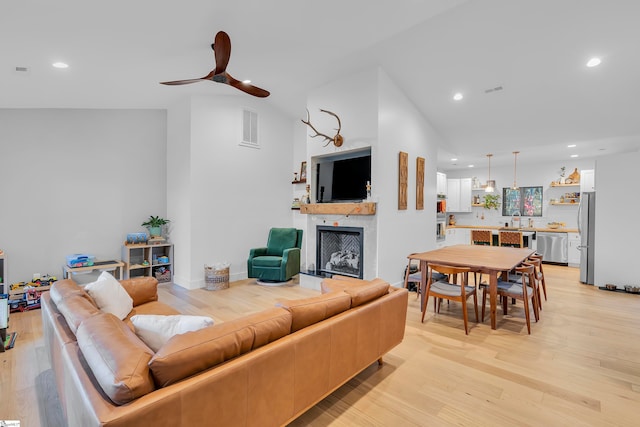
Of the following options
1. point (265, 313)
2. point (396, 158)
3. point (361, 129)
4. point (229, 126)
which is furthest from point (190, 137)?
point (265, 313)

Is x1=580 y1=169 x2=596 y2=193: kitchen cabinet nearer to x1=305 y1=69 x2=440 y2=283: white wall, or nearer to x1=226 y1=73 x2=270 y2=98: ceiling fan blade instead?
x1=305 y1=69 x2=440 y2=283: white wall

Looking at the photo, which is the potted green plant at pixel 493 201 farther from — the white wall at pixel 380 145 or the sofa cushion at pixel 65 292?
the sofa cushion at pixel 65 292

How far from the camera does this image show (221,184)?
5.32 metres

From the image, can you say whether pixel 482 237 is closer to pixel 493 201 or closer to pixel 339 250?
pixel 493 201

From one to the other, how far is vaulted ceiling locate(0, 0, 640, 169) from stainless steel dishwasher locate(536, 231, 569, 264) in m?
2.54

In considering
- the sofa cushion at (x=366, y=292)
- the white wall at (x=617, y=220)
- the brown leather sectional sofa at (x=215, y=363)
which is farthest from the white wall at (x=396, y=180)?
the white wall at (x=617, y=220)

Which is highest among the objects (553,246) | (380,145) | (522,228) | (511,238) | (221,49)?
(221,49)

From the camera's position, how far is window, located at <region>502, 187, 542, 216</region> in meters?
7.96

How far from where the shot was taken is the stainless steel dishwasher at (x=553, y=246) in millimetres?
6984

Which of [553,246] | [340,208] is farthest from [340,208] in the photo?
[553,246]

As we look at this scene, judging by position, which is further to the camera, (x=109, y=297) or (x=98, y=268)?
(x=98, y=268)

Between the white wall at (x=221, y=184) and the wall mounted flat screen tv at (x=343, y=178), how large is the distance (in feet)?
4.40

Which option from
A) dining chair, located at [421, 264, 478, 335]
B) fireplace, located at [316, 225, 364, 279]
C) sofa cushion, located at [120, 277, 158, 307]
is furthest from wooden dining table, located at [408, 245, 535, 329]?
sofa cushion, located at [120, 277, 158, 307]

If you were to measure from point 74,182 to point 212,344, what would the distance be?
4834 mm
